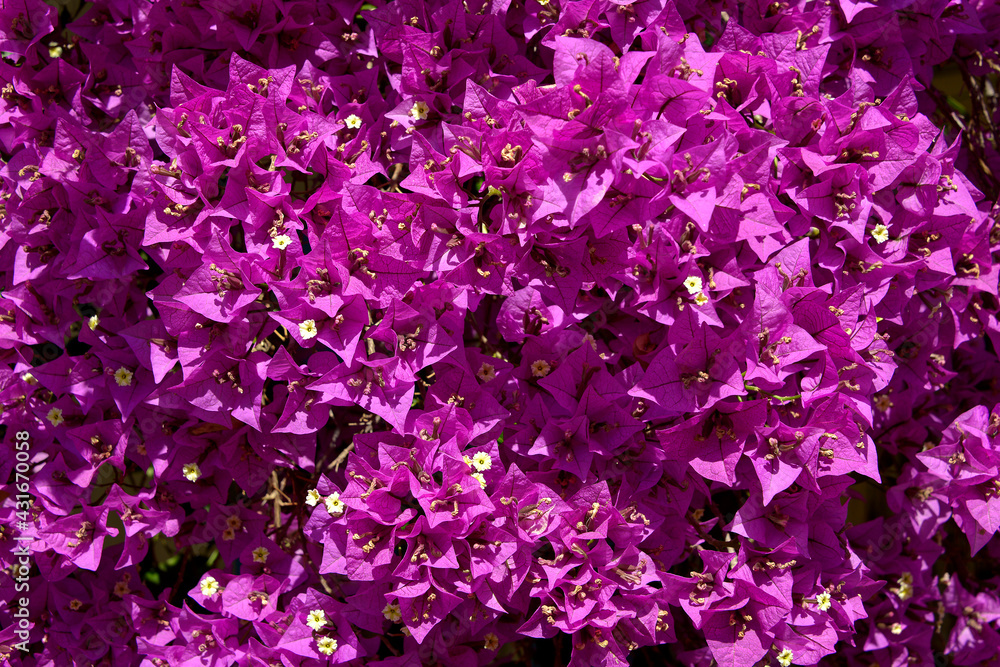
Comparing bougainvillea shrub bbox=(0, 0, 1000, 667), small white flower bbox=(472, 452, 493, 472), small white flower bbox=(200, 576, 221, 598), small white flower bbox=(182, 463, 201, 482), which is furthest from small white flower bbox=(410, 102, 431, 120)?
small white flower bbox=(200, 576, 221, 598)

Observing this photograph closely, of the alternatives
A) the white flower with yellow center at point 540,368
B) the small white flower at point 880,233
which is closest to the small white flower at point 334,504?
the white flower with yellow center at point 540,368

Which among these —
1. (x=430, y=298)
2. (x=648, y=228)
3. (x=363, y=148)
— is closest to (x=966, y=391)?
(x=648, y=228)

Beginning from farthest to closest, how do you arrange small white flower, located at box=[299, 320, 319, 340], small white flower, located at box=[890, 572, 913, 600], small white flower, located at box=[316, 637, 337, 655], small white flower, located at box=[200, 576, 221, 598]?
small white flower, located at box=[890, 572, 913, 600]
small white flower, located at box=[200, 576, 221, 598]
small white flower, located at box=[316, 637, 337, 655]
small white flower, located at box=[299, 320, 319, 340]

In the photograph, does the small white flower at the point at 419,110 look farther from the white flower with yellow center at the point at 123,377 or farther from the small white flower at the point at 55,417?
the small white flower at the point at 55,417

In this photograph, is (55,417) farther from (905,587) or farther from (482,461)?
(905,587)

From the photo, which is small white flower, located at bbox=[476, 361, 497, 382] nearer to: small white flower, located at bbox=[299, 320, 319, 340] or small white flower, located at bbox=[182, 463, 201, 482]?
small white flower, located at bbox=[299, 320, 319, 340]

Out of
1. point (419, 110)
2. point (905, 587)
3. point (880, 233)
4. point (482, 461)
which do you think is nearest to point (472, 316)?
point (482, 461)
